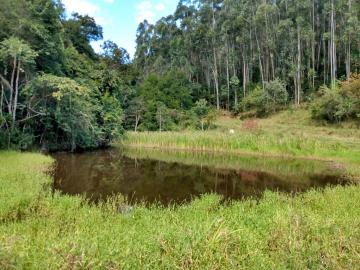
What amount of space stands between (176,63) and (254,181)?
4242 centimetres

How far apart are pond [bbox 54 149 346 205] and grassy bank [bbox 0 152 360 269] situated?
3.49 m

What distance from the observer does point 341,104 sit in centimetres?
3153

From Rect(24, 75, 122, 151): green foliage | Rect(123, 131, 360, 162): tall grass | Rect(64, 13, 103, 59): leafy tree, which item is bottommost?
Rect(123, 131, 360, 162): tall grass

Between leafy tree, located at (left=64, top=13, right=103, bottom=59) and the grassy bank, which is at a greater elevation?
leafy tree, located at (left=64, top=13, right=103, bottom=59)

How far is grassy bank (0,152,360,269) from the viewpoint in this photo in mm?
4914

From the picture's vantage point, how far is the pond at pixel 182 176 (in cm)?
→ 1333

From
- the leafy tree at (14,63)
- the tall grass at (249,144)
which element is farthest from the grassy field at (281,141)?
the leafy tree at (14,63)

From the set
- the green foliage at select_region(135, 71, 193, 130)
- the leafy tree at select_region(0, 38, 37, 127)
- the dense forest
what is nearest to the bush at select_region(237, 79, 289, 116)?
the dense forest

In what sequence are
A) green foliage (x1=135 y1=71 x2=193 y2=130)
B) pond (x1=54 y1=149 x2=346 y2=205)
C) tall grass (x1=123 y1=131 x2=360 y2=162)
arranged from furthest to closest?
green foliage (x1=135 y1=71 x2=193 y2=130) → tall grass (x1=123 y1=131 x2=360 y2=162) → pond (x1=54 y1=149 x2=346 y2=205)

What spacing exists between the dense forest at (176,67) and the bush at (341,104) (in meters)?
0.08

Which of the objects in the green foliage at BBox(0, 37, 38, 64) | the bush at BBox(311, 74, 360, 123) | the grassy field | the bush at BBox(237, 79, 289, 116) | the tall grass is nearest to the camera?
the green foliage at BBox(0, 37, 38, 64)

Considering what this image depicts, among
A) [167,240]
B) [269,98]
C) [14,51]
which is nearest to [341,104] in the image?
[269,98]

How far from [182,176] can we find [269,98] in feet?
85.3

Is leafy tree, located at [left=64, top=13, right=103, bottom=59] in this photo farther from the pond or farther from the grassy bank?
the grassy bank
